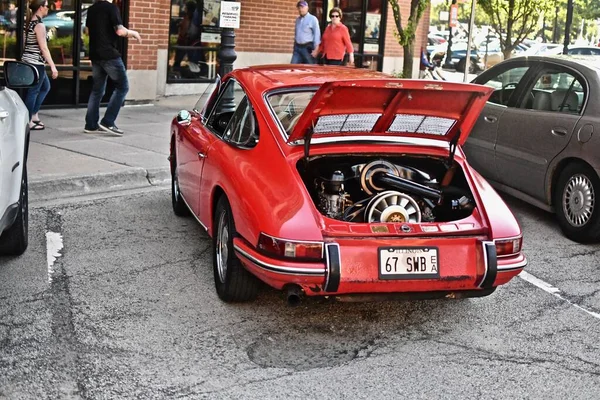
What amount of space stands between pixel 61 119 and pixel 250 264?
8.52m

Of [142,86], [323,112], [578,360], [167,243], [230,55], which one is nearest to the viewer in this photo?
[578,360]

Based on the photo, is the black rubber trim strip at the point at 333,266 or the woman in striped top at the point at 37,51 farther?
the woman in striped top at the point at 37,51

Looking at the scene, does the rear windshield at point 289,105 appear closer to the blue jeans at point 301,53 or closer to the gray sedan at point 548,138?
the gray sedan at point 548,138

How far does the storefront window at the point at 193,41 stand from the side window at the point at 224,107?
1015cm

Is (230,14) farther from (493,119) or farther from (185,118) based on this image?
(185,118)

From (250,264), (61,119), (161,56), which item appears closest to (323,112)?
(250,264)

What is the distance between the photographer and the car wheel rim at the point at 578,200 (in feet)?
25.8

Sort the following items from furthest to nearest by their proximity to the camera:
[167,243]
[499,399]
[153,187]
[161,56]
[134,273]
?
1. [161,56]
2. [153,187]
3. [167,243]
4. [134,273]
5. [499,399]

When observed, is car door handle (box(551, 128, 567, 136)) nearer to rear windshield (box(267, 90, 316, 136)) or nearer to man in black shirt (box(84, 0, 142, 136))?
rear windshield (box(267, 90, 316, 136))

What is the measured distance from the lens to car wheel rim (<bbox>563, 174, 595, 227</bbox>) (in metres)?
7.88

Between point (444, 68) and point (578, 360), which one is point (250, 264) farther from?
point (444, 68)

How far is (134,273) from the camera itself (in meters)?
6.50

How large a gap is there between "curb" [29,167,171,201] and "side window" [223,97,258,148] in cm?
298

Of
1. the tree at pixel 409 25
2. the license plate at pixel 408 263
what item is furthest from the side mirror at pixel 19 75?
the tree at pixel 409 25
